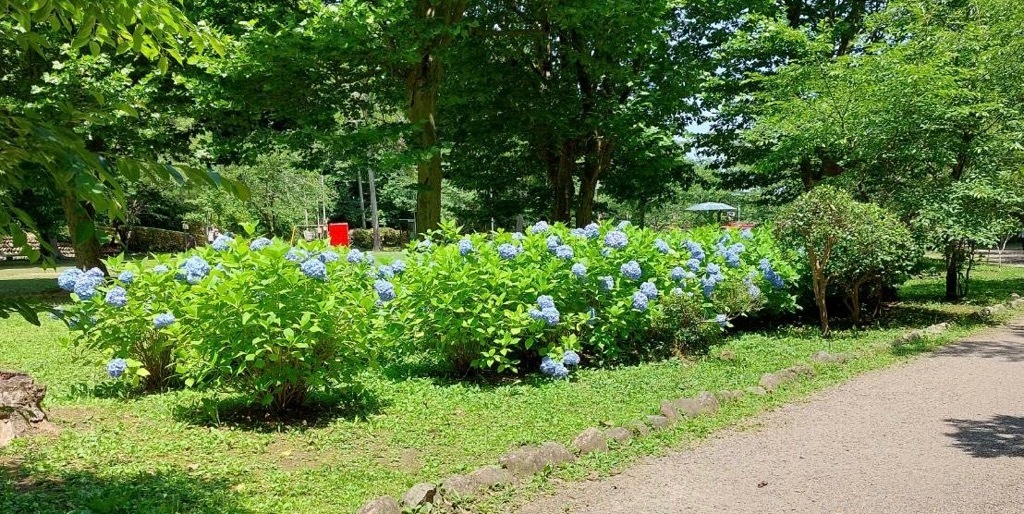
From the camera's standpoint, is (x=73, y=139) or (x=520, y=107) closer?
(x=73, y=139)

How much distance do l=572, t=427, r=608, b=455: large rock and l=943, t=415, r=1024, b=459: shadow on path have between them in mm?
2438

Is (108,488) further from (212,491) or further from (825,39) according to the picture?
(825,39)

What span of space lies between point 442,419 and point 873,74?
8.12 metres

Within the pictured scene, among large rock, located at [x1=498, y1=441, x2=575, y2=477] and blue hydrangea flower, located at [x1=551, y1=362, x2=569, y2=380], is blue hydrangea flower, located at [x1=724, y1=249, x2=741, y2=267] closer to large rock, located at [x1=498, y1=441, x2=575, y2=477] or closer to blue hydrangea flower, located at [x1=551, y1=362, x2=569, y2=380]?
blue hydrangea flower, located at [x1=551, y1=362, x2=569, y2=380]

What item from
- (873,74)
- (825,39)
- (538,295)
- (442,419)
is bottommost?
(442,419)

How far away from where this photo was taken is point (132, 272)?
568 cm

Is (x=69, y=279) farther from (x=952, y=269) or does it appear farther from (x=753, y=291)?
(x=952, y=269)

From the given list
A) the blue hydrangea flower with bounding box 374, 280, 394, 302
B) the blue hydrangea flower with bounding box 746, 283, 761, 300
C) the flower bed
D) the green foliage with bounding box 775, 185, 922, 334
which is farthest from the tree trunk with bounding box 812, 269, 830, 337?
the blue hydrangea flower with bounding box 374, 280, 394, 302

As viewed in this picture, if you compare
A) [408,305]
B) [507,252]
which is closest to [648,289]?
[507,252]

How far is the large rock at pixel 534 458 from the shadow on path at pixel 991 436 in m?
2.75

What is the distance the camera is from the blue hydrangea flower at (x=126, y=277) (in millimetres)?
5598

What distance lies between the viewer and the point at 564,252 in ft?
22.1

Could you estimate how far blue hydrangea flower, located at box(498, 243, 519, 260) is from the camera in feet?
21.5

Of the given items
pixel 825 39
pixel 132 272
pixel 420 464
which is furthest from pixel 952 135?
pixel 132 272
